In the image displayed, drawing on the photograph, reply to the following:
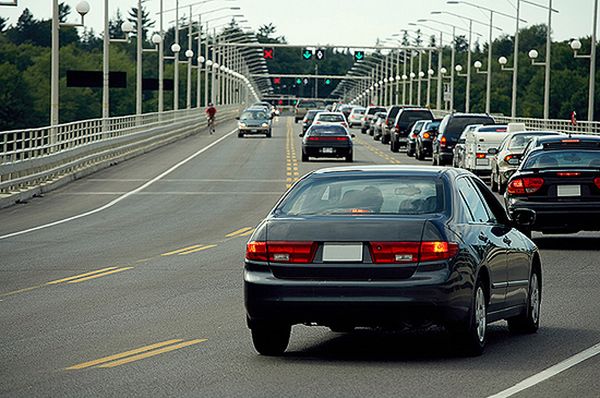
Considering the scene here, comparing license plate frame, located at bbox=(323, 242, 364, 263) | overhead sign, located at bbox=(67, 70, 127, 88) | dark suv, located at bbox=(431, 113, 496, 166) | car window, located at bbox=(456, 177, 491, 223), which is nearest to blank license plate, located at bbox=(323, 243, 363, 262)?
license plate frame, located at bbox=(323, 242, 364, 263)

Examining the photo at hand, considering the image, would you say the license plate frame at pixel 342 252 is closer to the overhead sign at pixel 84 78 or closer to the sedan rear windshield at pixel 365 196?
the sedan rear windshield at pixel 365 196

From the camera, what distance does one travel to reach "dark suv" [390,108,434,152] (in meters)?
65.2

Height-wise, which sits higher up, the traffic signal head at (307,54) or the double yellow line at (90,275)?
the traffic signal head at (307,54)

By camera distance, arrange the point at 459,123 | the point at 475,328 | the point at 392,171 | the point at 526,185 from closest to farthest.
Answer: the point at 475,328 < the point at 392,171 < the point at 526,185 < the point at 459,123

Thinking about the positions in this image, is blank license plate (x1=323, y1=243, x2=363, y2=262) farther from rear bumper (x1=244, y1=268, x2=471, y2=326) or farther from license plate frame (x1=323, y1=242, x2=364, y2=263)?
rear bumper (x1=244, y1=268, x2=471, y2=326)

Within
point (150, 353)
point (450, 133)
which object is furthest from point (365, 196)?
point (450, 133)

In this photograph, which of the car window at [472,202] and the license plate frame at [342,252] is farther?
the car window at [472,202]

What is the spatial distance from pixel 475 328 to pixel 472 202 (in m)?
1.21

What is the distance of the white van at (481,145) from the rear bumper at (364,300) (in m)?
29.9

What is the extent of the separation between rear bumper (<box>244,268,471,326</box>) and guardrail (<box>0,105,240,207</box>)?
21366 mm

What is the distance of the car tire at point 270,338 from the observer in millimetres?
10805

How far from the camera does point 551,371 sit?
10.2m

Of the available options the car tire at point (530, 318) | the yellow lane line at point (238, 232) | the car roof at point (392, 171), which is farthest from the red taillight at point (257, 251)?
the yellow lane line at point (238, 232)

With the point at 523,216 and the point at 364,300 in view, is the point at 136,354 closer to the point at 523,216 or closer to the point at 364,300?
the point at 364,300
